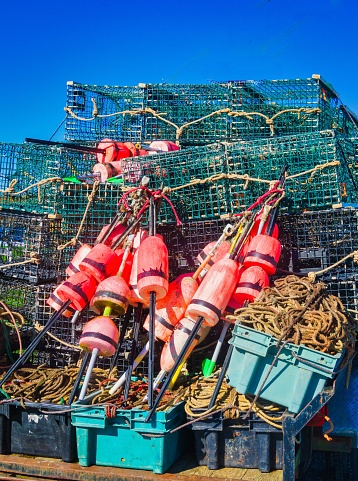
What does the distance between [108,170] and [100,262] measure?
1.82 meters

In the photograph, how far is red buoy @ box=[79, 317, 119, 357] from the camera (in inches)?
179

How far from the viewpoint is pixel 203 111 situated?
7184 mm

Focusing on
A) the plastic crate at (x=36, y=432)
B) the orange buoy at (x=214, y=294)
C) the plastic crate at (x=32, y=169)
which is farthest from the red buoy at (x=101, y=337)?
the plastic crate at (x=32, y=169)

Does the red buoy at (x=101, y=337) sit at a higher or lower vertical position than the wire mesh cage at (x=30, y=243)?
lower

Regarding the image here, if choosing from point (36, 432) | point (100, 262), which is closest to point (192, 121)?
point (100, 262)

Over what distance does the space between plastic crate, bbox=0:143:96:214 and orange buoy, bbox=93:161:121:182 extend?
0.61m

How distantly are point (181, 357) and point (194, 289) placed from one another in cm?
77

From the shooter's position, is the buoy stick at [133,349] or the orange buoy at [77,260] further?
the orange buoy at [77,260]

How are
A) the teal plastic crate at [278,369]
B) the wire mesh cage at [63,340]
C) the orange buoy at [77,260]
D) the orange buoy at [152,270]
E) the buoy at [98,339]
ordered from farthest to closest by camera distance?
the wire mesh cage at [63,340] → the orange buoy at [77,260] → the orange buoy at [152,270] → the buoy at [98,339] → the teal plastic crate at [278,369]

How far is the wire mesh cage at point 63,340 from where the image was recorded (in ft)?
18.5

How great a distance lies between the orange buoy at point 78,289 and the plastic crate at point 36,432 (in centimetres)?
96

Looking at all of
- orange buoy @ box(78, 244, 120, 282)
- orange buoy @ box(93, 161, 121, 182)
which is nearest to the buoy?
orange buoy @ box(78, 244, 120, 282)

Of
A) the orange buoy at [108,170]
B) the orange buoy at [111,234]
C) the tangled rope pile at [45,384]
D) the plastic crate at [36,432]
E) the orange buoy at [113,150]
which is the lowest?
the plastic crate at [36,432]

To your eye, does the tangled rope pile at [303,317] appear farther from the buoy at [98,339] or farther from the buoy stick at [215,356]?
the buoy at [98,339]
